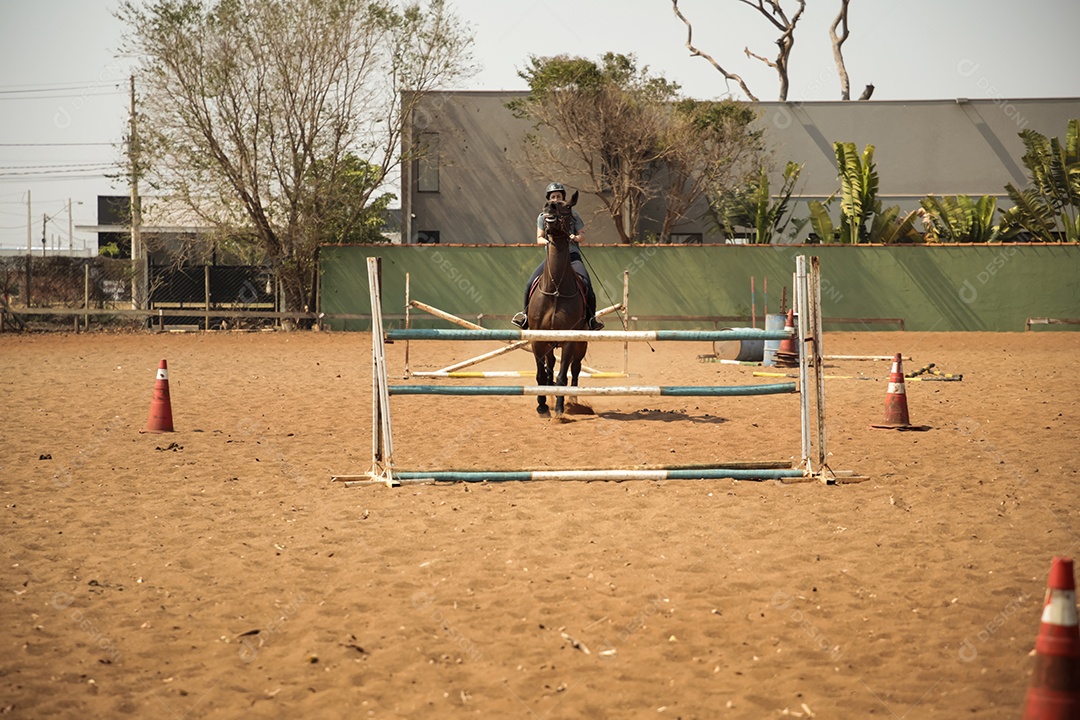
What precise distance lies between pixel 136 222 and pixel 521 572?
27.1m

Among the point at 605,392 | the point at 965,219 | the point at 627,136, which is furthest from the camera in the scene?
the point at 627,136

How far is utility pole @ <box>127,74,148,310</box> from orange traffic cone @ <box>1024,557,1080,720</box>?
28935 millimetres

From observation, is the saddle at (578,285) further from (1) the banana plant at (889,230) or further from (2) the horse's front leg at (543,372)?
(1) the banana plant at (889,230)

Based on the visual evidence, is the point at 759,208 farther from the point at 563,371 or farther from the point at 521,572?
the point at 521,572

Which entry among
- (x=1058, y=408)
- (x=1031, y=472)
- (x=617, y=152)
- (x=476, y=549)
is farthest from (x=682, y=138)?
(x=476, y=549)

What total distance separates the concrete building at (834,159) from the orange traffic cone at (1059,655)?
108 feet

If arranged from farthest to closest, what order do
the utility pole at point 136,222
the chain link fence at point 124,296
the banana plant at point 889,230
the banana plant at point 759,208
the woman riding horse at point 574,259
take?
the banana plant at point 759,208
the banana plant at point 889,230
the utility pole at point 136,222
the chain link fence at point 124,296
the woman riding horse at point 574,259

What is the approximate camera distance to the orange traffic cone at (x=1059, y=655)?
3.24 metres

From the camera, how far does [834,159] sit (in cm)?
3622

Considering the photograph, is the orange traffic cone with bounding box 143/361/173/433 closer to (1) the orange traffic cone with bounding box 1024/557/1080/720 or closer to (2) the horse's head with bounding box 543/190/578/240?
(2) the horse's head with bounding box 543/190/578/240

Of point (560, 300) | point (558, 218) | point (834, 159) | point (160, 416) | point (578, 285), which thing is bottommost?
point (160, 416)

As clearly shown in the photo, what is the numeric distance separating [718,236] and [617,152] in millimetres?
5175

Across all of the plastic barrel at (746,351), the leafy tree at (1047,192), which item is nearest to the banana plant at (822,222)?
the leafy tree at (1047,192)

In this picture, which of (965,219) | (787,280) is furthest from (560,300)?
(965,219)
